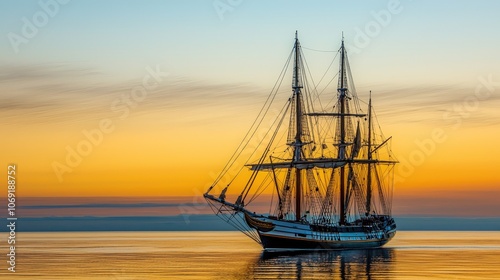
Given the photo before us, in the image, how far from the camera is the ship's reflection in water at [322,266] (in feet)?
313

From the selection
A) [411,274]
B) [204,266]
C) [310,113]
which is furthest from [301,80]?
[411,274]

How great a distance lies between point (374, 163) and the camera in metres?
Result: 177

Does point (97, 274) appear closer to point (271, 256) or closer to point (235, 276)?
point (235, 276)

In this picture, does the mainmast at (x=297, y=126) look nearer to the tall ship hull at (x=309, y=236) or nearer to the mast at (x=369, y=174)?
the tall ship hull at (x=309, y=236)

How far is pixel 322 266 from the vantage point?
4306 inches

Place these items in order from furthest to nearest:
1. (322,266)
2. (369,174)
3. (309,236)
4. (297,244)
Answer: (369,174)
(309,236)
(297,244)
(322,266)

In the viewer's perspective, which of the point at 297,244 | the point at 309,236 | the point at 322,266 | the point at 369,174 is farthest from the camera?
the point at 369,174

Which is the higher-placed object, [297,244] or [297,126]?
[297,126]

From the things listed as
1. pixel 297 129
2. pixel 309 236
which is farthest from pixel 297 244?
pixel 297 129

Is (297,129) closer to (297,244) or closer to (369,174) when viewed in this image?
(297,244)

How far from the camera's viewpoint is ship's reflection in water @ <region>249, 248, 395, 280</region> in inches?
3752

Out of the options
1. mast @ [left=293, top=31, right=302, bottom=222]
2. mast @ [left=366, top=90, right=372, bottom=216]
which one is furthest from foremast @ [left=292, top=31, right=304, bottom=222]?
mast @ [left=366, top=90, right=372, bottom=216]

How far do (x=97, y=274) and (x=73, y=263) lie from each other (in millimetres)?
24887

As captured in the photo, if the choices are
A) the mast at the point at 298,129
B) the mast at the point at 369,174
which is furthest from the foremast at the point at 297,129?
the mast at the point at 369,174
